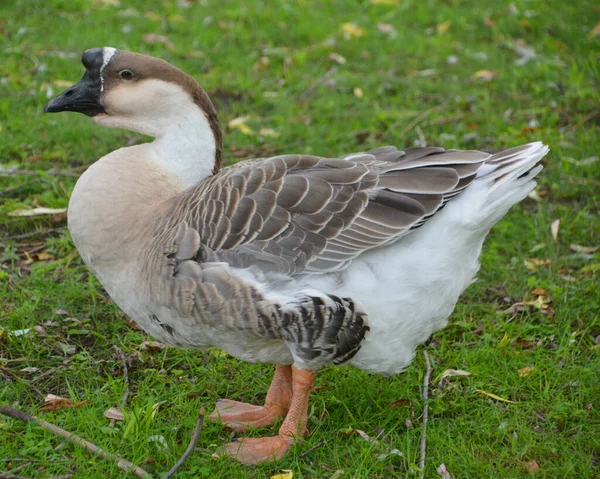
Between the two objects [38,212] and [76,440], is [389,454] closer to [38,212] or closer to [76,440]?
[76,440]

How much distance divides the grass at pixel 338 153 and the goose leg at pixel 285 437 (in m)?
0.06

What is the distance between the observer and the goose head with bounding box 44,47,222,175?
11.9 ft

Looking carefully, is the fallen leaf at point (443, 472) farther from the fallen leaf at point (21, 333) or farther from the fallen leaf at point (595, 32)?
the fallen leaf at point (595, 32)

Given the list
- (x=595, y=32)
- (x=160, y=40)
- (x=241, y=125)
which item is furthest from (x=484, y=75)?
(x=160, y=40)

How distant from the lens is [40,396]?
372cm

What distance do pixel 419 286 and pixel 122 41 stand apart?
549cm

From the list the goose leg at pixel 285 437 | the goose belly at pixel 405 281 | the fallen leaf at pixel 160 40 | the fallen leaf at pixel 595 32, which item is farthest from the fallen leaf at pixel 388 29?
the goose leg at pixel 285 437

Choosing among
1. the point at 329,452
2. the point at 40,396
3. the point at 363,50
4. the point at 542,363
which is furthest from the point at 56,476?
the point at 363,50

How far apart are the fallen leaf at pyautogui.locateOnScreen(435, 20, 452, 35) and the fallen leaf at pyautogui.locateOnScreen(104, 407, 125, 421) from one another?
21.7 feet

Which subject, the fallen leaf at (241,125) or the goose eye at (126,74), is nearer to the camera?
the goose eye at (126,74)

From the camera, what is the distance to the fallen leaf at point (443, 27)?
882 centimetres

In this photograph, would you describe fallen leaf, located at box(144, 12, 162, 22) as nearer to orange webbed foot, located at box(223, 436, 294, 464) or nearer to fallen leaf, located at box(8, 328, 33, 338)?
fallen leaf, located at box(8, 328, 33, 338)

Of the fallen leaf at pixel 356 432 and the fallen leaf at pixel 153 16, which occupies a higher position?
the fallen leaf at pixel 153 16

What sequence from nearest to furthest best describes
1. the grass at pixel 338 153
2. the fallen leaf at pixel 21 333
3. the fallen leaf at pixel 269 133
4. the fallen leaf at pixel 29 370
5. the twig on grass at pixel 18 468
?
the twig on grass at pixel 18 468 → the grass at pixel 338 153 → the fallen leaf at pixel 29 370 → the fallen leaf at pixel 21 333 → the fallen leaf at pixel 269 133
